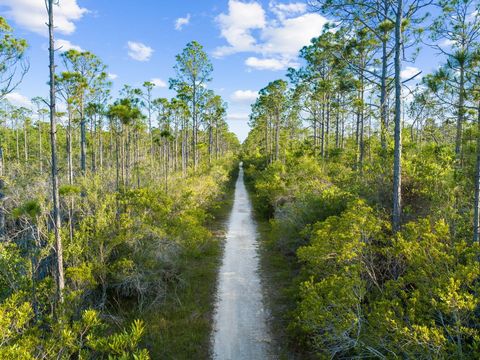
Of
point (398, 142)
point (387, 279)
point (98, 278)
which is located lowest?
point (98, 278)

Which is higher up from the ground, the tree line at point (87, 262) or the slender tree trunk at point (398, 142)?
the slender tree trunk at point (398, 142)

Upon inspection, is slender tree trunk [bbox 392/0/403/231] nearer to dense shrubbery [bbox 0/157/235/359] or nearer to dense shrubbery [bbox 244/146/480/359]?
dense shrubbery [bbox 244/146/480/359]

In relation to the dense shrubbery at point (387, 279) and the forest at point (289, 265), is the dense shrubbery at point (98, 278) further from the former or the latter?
the dense shrubbery at point (387, 279)

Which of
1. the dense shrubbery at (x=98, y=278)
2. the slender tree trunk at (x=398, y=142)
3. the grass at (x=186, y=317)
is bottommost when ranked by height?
the grass at (x=186, y=317)

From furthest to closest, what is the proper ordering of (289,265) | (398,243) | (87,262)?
(289,265) → (87,262) → (398,243)

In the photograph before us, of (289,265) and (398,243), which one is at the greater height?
(398,243)

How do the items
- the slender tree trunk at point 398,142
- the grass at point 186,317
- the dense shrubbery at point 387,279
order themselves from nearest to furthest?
the dense shrubbery at point 387,279, the grass at point 186,317, the slender tree trunk at point 398,142

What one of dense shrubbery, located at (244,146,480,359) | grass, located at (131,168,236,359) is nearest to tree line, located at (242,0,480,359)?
dense shrubbery, located at (244,146,480,359)

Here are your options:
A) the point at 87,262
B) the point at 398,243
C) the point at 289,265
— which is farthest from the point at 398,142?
the point at 87,262

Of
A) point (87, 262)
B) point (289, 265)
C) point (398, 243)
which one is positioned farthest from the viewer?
point (289, 265)

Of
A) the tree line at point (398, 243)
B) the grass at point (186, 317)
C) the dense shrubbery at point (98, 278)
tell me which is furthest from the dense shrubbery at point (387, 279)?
the dense shrubbery at point (98, 278)

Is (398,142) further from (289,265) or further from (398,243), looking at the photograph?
(289,265)

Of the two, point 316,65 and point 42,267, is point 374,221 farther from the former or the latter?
point 316,65

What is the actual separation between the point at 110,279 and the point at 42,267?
1.50m
